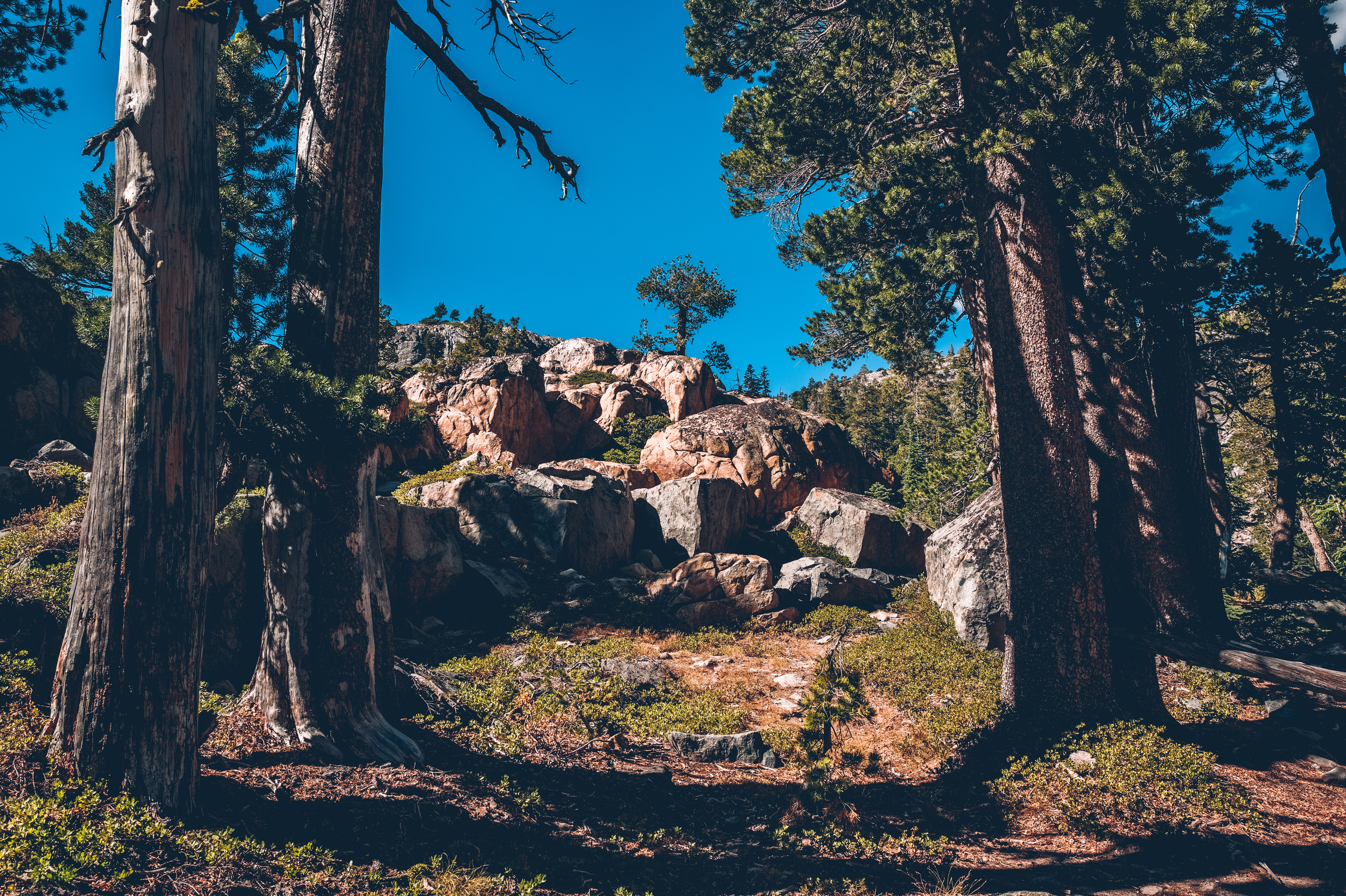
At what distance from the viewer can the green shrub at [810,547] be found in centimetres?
1752

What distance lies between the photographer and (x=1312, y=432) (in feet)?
57.1

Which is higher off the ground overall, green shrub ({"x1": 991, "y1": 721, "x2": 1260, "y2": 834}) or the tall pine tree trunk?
the tall pine tree trunk

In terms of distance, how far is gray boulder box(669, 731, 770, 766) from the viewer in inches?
295

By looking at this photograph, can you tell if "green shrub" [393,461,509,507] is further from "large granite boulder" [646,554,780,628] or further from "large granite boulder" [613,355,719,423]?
"large granite boulder" [613,355,719,423]

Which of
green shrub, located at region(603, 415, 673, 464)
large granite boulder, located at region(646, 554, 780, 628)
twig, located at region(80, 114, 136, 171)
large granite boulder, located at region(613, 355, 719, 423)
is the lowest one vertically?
large granite boulder, located at region(646, 554, 780, 628)

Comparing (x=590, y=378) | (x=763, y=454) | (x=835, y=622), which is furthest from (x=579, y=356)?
(x=835, y=622)

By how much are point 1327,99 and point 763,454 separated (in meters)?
18.2

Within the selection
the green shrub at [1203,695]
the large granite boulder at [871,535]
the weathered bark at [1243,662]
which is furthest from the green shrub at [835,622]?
the weathered bark at [1243,662]

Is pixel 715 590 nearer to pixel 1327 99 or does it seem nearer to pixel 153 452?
pixel 153 452

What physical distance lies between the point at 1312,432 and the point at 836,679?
1871 cm

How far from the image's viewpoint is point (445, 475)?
19.5m

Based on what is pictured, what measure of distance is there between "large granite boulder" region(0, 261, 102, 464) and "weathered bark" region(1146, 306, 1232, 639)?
56.7ft

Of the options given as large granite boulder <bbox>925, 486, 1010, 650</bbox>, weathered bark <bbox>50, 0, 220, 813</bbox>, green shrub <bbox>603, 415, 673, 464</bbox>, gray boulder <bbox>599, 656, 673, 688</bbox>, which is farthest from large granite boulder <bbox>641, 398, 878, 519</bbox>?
weathered bark <bbox>50, 0, 220, 813</bbox>


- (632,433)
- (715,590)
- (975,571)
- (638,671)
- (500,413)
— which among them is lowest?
(638,671)
